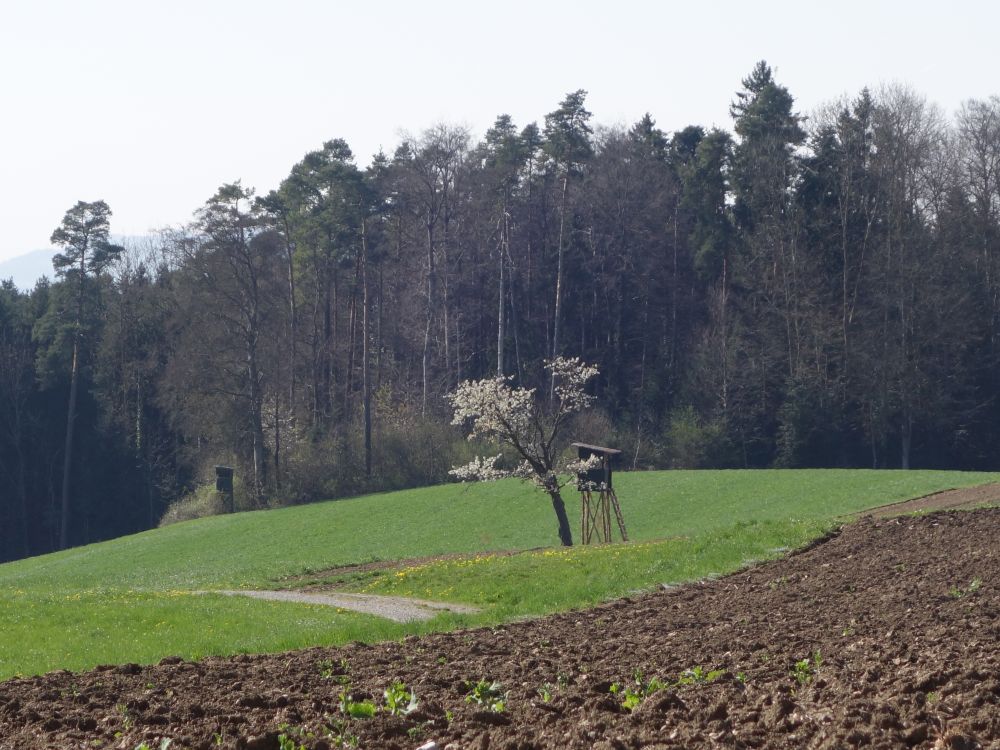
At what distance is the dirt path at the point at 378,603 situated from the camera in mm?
20742

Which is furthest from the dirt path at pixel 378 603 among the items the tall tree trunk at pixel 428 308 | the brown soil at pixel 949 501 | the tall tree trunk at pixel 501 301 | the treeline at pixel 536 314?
the tall tree trunk at pixel 428 308

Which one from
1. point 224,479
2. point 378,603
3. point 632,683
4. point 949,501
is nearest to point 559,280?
point 224,479

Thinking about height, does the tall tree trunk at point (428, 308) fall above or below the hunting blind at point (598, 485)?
above

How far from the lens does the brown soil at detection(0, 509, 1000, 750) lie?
300 inches

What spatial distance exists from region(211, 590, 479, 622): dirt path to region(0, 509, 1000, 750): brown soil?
4382 millimetres

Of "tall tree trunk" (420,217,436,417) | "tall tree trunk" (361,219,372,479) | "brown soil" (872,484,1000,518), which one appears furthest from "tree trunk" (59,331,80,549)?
"brown soil" (872,484,1000,518)

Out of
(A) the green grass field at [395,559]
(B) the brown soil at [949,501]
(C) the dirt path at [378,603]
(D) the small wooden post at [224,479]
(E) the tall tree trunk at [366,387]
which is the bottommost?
(C) the dirt path at [378,603]

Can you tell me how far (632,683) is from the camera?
32.4ft

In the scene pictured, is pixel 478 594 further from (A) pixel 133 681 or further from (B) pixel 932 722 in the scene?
(B) pixel 932 722

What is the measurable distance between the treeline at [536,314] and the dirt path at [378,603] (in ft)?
108

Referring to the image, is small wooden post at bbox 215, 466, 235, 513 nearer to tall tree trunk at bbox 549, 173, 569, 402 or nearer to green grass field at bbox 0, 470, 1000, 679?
green grass field at bbox 0, 470, 1000, 679

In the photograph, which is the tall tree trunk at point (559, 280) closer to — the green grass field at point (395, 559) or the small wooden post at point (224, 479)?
the green grass field at point (395, 559)

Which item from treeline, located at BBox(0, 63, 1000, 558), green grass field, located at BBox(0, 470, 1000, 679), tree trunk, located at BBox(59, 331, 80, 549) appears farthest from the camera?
tree trunk, located at BBox(59, 331, 80, 549)

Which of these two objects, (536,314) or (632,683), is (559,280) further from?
(632,683)
